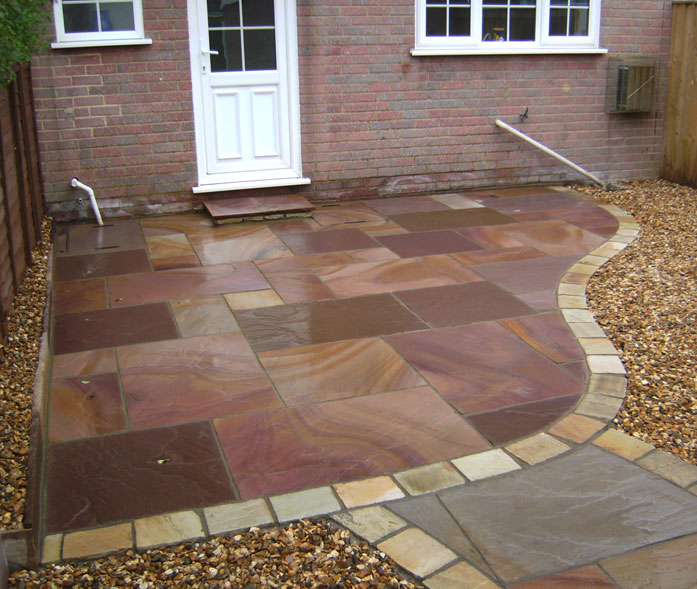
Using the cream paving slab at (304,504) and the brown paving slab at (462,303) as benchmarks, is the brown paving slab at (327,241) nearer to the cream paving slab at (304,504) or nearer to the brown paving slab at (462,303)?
the brown paving slab at (462,303)

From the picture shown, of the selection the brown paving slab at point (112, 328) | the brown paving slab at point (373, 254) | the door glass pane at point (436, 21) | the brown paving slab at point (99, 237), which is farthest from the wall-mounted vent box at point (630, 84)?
the brown paving slab at point (112, 328)

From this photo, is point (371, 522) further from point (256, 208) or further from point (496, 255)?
point (256, 208)

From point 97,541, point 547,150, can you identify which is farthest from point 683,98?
point 97,541

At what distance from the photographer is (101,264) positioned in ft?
18.2

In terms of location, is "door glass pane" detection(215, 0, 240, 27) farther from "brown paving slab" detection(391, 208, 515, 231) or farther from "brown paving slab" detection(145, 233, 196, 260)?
"brown paving slab" detection(391, 208, 515, 231)

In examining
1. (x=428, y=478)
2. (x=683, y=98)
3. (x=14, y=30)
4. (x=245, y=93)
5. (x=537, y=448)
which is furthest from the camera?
(x=683, y=98)

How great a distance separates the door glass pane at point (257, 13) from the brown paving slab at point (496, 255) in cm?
282

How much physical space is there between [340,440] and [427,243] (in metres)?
3.06

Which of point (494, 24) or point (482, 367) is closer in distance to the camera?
point (482, 367)

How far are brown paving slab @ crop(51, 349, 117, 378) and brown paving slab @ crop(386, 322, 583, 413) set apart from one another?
4.79ft

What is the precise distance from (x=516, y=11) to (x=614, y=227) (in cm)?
253

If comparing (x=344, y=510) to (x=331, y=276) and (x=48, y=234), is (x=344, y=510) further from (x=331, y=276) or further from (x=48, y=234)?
(x=48, y=234)

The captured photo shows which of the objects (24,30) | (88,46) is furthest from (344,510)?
(88,46)

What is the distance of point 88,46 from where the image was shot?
6355mm
